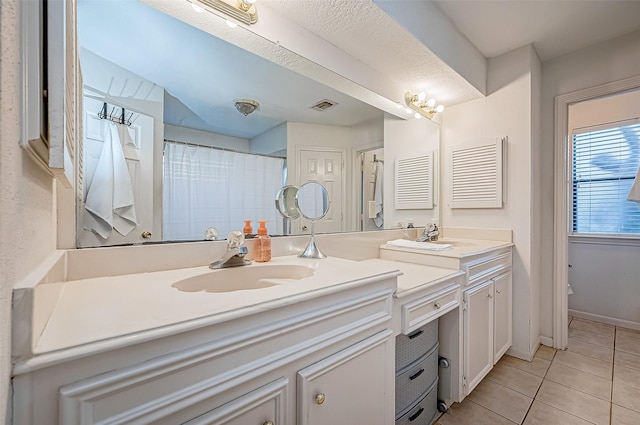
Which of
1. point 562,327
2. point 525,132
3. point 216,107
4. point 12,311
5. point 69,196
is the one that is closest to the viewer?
point 12,311

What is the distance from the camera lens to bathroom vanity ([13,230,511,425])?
44cm

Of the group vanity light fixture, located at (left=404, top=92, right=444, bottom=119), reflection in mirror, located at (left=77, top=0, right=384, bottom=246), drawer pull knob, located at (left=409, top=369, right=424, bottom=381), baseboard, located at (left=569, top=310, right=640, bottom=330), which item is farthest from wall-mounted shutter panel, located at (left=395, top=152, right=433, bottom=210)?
baseboard, located at (left=569, top=310, right=640, bottom=330)

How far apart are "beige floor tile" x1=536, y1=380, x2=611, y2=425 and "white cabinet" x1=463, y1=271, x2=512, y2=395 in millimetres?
289

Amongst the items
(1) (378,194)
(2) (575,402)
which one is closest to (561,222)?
(2) (575,402)

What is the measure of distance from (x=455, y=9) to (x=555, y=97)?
4.01 ft

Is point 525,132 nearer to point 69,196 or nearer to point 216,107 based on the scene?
point 216,107

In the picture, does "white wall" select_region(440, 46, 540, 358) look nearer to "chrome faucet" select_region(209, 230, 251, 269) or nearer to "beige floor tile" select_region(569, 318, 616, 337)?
"beige floor tile" select_region(569, 318, 616, 337)

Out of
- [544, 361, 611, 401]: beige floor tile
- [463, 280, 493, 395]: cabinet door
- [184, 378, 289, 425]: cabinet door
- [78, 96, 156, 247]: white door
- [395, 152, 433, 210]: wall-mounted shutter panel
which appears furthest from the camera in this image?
[395, 152, 433, 210]: wall-mounted shutter panel

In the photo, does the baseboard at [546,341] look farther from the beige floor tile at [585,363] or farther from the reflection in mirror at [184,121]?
the reflection in mirror at [184,121]

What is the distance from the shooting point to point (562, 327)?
7.06ft

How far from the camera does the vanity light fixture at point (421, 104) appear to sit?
6.68 ft

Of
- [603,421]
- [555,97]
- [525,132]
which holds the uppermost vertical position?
[555,97]

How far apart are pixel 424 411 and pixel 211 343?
1280 mm

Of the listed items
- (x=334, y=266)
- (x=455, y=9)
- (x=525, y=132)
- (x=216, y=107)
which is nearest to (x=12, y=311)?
(x=334, y=266)
